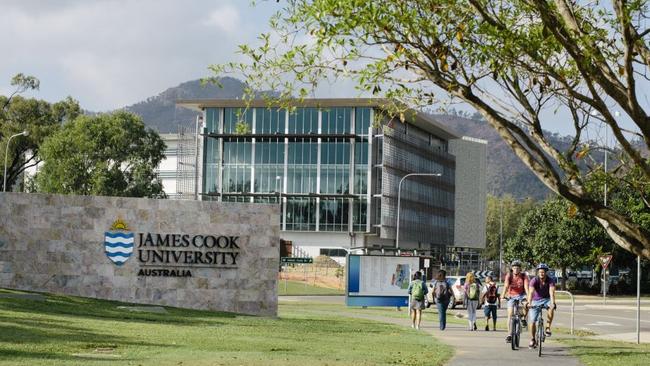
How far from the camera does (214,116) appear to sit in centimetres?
10912

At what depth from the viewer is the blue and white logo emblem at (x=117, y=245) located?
126 ft

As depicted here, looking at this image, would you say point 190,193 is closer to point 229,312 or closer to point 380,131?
point 380,131

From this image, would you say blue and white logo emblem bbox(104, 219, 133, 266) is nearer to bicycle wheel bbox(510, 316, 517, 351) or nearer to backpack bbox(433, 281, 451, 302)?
backpack bbox(433, 281, 451, 302)

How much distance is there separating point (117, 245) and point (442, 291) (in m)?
11.7

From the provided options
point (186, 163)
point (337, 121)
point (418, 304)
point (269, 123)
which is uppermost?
point (337, 121)

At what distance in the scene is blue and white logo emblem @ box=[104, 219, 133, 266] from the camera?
3841 centimetres

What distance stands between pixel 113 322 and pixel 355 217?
259 ft

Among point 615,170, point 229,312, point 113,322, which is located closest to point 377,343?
point 113,322

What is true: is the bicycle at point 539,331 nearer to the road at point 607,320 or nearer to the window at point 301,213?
the road at point 607,320

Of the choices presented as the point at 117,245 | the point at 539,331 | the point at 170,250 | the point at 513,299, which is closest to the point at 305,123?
the point at 170,250

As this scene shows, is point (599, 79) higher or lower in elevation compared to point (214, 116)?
lower

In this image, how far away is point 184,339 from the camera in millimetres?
23094

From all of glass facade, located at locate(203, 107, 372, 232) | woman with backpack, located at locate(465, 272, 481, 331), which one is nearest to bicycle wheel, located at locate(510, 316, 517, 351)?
woman with backpack, located at locate(465, 272, 481, 331)

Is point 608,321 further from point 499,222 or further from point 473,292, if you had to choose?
point 499,222
